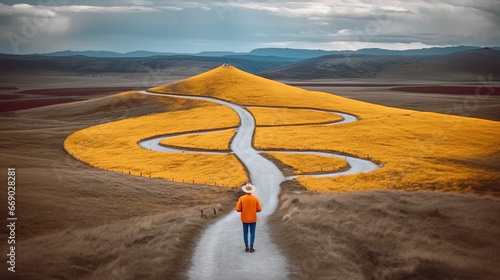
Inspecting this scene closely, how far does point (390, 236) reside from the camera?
2094cm

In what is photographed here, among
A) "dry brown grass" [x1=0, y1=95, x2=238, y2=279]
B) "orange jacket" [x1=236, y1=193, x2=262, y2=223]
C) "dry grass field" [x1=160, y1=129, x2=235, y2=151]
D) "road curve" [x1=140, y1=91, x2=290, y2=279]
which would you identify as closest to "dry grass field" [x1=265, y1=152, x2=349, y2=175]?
"dry grass field" [x1=160, y1=129, x2=235, y2=151]

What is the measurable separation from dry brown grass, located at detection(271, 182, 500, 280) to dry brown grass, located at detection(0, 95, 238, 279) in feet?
18.4

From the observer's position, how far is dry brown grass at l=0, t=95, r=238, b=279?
56.8 ft

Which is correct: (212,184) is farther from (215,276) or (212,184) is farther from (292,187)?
(215,276)

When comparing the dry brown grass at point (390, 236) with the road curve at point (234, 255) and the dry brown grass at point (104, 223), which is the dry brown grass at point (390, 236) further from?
the dry brown grass at point (104, 223)

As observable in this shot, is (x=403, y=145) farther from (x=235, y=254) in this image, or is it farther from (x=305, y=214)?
(x=235, y=254)

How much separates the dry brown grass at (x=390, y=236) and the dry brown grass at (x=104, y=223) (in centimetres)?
561

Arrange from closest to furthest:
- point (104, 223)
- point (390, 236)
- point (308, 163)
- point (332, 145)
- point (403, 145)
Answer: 1. point (390, 236)
2. point (104, 223)
3. point (308, 163)
4. point (332, 145)
5. point (403, 145)

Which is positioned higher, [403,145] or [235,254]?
[235,254]

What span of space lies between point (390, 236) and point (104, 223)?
17.6 meters

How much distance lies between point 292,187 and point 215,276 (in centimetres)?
2333

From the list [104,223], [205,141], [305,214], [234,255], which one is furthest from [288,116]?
[234,255]

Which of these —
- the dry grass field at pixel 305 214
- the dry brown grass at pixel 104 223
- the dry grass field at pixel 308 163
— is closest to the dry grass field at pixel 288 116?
the dry grass field at pixel 305 214

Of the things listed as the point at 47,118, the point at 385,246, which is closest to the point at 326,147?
the point at 385,246
